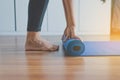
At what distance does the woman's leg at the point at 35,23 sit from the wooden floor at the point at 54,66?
0.07 m

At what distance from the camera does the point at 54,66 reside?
1.44 metres

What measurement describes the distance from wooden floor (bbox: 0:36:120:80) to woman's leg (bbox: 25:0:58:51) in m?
0.07

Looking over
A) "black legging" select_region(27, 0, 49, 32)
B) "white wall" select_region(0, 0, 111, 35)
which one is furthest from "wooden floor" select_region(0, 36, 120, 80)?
"white wall" select_region(0, 0, 111, 35)

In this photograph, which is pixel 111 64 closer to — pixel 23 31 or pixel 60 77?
pixel 60 77

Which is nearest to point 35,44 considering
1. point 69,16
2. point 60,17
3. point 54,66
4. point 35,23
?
point 35,23

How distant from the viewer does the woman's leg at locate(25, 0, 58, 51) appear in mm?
1769

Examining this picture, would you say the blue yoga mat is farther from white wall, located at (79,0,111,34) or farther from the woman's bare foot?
white wall, located at (79,0,111,34)

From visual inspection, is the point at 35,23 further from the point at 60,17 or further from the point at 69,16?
Answer: the point at 60,17

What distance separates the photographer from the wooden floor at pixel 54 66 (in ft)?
4.15

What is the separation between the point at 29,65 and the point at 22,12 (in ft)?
4.57

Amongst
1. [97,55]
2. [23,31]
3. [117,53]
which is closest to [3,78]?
[97,55]

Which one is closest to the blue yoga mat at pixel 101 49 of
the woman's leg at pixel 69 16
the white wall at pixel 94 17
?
the woman's leg at pixel 69 16

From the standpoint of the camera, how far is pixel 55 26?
280 cm

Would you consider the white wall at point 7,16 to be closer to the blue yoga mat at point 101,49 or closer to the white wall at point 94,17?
the white wall at point 94,17
